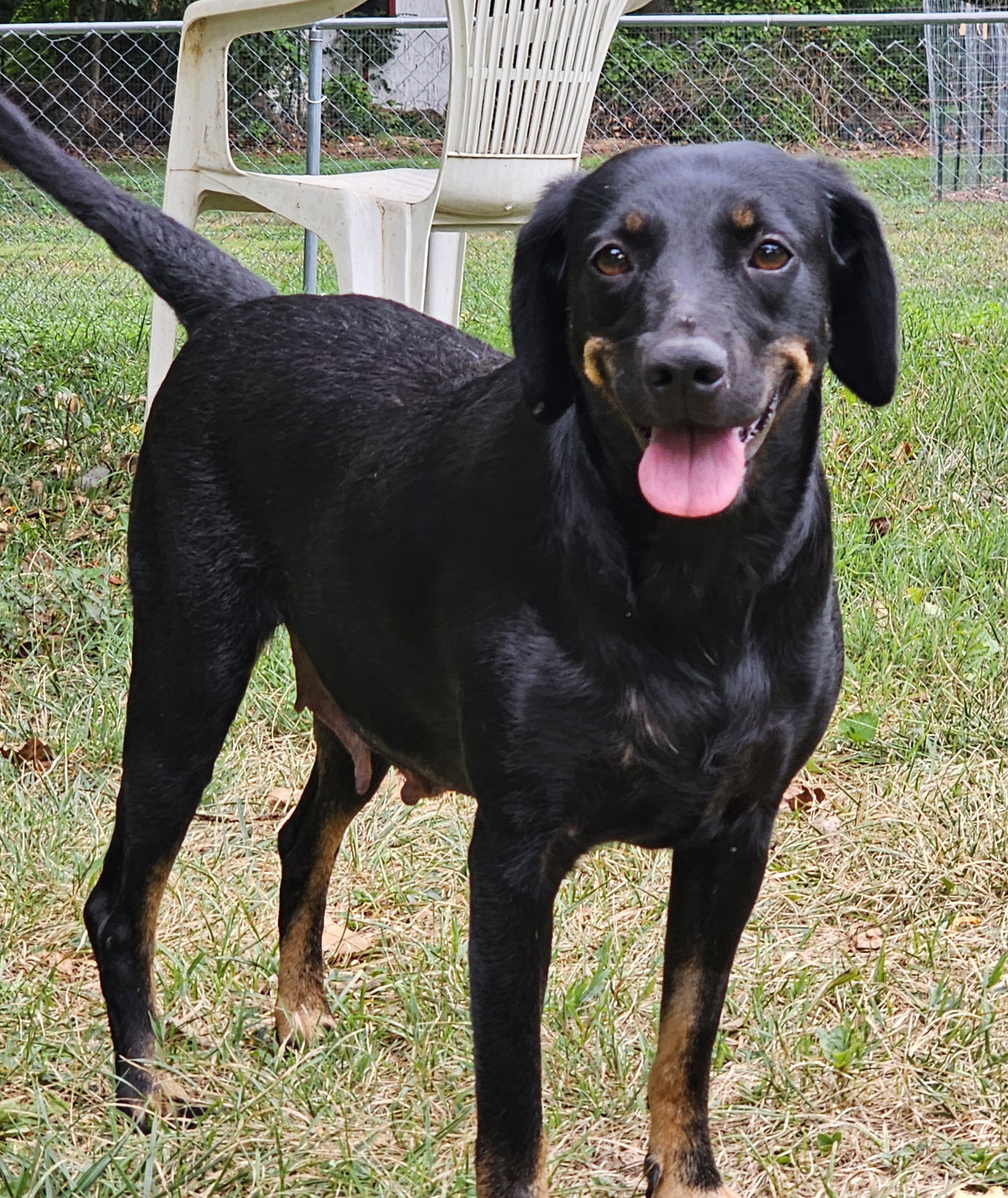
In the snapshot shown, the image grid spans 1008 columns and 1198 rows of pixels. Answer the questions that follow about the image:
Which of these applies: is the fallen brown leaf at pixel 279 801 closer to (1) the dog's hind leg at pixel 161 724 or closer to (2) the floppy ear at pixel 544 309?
(1) the dog's hind leg at pixel 161 724

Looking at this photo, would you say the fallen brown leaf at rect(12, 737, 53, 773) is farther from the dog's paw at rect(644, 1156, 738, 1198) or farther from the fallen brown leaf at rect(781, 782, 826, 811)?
the dog's paw at rect(644, 1156, 738, 1198)

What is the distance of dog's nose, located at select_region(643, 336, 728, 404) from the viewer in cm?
189

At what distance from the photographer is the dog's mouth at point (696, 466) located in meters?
2.02

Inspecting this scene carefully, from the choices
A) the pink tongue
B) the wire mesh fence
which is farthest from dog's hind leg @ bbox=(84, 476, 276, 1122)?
the wire mesh fence

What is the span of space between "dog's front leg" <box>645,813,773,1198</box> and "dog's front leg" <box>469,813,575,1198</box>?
0.92 feet

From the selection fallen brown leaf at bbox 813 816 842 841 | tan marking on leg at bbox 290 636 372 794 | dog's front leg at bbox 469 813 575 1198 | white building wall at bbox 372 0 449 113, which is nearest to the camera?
dog's front leg at bbox 469 813 575 1198

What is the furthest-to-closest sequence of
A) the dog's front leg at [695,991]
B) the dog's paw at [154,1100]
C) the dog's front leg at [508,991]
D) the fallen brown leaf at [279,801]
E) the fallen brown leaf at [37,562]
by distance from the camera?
the fallen brown leaf at [37,562]
the fallen brown leaf at [279,801]
the dog's paw at [154,1100]
the dog's front leg at [695,991]
the dog's front leg at [508,991]

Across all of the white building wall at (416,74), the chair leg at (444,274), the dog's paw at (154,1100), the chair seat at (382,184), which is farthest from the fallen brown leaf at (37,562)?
the white building wall at (416,74)

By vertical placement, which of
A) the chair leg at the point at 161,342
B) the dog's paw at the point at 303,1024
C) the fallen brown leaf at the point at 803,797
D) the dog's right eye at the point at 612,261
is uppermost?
the dog's right eye at the point at 612,261

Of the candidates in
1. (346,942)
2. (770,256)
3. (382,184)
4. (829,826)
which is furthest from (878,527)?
(770,256)

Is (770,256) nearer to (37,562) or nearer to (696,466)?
(696,466)

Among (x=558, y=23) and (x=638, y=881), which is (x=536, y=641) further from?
(x=558, y=23)

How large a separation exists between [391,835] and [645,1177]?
1.31m

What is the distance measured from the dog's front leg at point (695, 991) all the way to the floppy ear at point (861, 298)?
698mm
